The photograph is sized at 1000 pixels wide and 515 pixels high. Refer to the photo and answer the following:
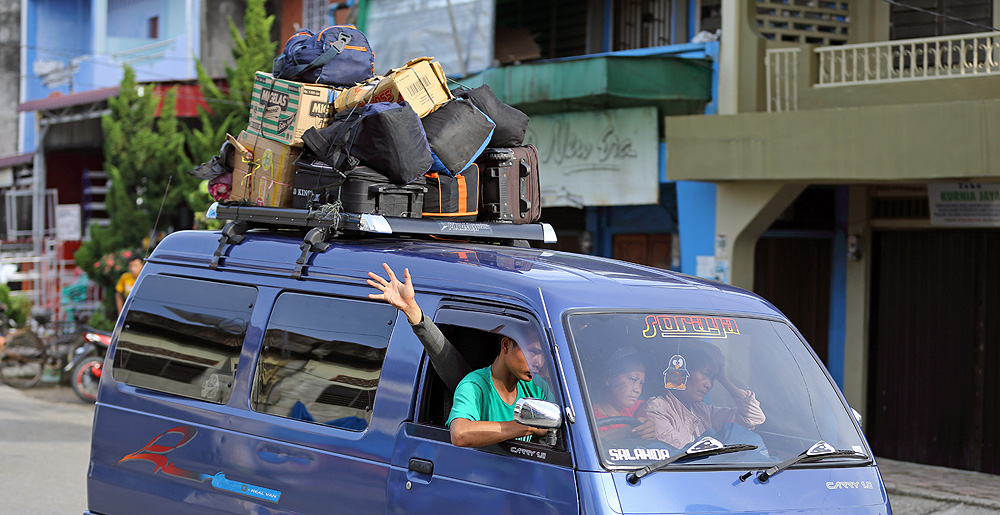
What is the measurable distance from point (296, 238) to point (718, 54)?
8553 millimetres

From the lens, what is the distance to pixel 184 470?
5.09m

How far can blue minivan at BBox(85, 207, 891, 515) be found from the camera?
12.4 ft

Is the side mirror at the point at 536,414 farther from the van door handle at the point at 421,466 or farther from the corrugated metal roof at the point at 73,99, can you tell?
the corrugated metal roof at the point at 73,99

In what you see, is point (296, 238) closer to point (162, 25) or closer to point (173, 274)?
point (173, 274)

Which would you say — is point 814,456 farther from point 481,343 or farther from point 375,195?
point 375,195

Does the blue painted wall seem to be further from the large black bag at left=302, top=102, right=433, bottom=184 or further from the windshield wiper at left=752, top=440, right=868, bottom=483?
the windshield wiper at left=752, top=440, right=868, bottom=483

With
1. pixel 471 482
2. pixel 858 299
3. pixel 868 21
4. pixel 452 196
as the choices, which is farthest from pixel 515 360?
pixel 868 21

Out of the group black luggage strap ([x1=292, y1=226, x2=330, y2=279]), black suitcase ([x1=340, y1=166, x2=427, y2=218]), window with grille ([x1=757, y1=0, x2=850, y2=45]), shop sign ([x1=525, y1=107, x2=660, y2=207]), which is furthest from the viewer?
shop sign ([x1=525, y1=107, x2=660, y2=207])

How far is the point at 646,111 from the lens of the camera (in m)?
13.2

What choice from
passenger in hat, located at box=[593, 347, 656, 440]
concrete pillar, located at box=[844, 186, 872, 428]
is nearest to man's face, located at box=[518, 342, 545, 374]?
passenger in hat, located at box=[593, 347, 656, 440]

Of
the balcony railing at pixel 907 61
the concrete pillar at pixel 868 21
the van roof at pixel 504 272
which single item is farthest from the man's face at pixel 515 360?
the concrete pillar at pixel 868 21

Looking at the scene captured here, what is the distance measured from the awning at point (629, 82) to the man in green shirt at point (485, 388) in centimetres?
882

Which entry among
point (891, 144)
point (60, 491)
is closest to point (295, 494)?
point (60, 491)

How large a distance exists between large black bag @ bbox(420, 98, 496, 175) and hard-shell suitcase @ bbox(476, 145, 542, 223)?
166 mm
